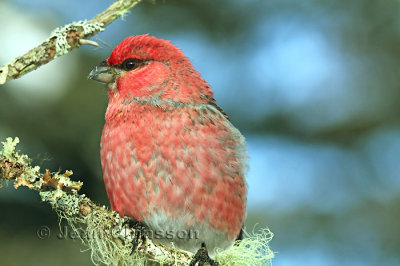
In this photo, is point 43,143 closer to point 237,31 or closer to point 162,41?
point 162,41

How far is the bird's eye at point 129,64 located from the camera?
328 cm

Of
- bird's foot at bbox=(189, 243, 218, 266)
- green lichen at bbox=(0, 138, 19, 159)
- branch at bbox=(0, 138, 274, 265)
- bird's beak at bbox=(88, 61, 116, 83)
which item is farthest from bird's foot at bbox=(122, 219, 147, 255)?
bird's beak at bbox=(88, 61, 116, 83)

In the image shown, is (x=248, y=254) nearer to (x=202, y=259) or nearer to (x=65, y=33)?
(x=202, y=259)

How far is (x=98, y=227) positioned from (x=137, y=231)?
12.7 inches

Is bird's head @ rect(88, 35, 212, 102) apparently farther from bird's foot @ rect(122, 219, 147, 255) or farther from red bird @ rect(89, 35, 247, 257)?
bird's foot @ rect(122, 219, 147, 255)

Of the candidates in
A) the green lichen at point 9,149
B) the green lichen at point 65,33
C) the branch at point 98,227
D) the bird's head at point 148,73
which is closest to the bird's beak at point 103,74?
the bird's head at point 148,73

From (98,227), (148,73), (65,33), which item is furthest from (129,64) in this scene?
(98,227)

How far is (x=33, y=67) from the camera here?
203cm

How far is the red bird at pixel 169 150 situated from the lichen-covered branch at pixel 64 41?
0.93 metres

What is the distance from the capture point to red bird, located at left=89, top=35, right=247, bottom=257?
9.65 ft

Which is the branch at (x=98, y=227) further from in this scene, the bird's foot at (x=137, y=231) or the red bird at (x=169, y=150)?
the red bird at (x=169, y=150)

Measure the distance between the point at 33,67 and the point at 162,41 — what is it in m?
1.44

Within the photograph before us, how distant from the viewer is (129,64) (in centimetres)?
329

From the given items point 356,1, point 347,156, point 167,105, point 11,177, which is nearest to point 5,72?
point 11,177
